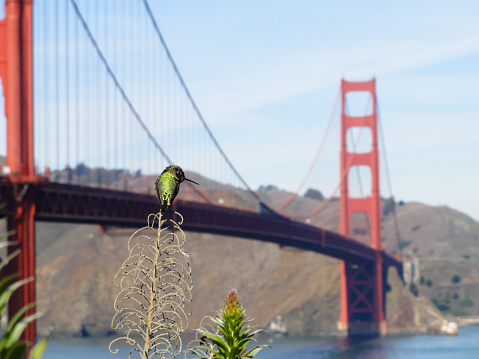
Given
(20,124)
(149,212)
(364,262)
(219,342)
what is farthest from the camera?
(364,262)

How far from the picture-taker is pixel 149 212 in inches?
2517

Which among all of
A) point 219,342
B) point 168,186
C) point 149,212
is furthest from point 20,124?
point 168,186

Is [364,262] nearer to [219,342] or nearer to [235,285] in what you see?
[235,285]

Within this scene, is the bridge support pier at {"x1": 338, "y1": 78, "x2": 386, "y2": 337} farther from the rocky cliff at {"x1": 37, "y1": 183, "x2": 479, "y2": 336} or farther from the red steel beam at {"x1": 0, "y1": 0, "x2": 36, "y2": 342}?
the red steel beam at {"x1": 0, "y1": 0, "x2": 36, "y2": 342}

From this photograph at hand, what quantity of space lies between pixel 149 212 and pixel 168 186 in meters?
56.8

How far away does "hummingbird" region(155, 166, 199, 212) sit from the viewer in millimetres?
7367

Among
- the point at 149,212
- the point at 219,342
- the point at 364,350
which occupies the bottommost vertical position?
the point at 219,342

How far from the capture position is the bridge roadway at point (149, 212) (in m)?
51.2

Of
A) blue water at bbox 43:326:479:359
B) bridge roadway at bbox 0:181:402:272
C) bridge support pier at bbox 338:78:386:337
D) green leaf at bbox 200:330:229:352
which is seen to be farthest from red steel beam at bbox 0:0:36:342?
bridge support pier at bbox 338:78:386:337

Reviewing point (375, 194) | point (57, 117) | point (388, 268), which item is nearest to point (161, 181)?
point (57, 117)

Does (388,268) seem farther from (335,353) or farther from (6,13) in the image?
(6,13)

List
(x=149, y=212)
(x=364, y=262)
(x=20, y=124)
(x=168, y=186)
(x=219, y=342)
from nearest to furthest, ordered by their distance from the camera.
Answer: (x=168, y=186)
(x=219, y=342)
(x=20, y=124)
(x=149, y=212)
(x=364, y=262)

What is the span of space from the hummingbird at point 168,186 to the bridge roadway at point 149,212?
39.8 m

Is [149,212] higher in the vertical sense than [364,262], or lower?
lower
